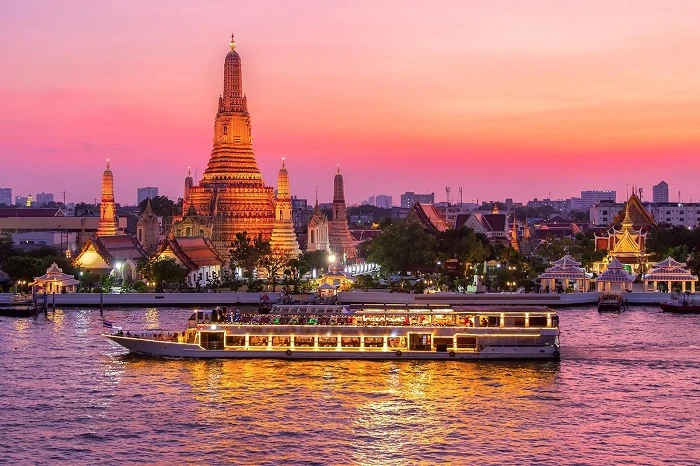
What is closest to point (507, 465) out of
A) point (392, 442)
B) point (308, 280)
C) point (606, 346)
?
point (392, 442)

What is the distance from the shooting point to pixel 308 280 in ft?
324

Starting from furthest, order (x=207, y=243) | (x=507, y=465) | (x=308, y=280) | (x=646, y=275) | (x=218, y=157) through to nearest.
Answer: (x=218, y=157)
(x=207, y=243)
(x=308, y=280)
(x=646, y=275)
(x=507, y=465)

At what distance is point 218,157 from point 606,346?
66.6 metres

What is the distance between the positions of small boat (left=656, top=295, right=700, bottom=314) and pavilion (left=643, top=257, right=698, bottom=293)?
8.03 metres

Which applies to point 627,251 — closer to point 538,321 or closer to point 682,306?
point 682,306

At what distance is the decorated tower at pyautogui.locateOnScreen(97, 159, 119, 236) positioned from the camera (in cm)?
11531

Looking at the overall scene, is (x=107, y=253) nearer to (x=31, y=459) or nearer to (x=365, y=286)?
(x=365, y=286)

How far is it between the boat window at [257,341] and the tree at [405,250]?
4750 cm

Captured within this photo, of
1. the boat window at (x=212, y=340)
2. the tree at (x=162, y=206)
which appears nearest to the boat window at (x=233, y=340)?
the boat window at (x=212, y=340)

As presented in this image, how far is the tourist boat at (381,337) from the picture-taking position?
56.2m

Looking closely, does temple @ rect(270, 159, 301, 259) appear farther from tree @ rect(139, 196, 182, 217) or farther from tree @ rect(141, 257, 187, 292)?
tree @ rect(139, 196, 182, 217)

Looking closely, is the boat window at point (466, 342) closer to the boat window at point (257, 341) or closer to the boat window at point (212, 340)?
the boat window at point (257, 341)

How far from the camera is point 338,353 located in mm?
56594

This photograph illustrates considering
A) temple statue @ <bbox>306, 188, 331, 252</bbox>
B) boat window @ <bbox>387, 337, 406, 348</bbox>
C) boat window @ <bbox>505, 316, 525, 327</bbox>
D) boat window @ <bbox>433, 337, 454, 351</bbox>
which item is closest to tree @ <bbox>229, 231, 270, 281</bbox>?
temple statue @ <bbox>306, 188, 331, 252</bbox>
